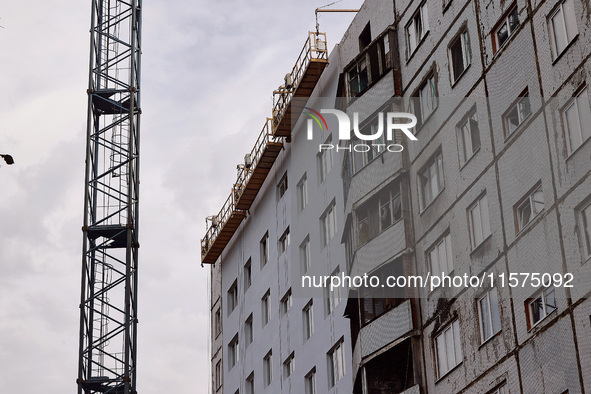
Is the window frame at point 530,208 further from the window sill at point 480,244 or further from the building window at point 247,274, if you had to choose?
the building window at point 247,274

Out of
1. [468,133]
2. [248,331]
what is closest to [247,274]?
[248,331]

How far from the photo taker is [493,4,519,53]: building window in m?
31.8

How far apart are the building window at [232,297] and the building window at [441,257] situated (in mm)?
27187

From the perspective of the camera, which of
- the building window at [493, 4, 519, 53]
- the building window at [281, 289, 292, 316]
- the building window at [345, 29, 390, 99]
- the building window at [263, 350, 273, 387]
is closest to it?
the building window at [493, 4, 519, 53]

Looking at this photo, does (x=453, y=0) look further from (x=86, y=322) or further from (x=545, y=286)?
(x=86, y=322)

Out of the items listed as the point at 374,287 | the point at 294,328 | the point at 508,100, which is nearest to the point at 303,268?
the point at 294,328

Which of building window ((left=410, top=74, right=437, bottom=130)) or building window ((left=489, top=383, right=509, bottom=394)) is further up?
building window ((left=410, top=74, right=437, bottom=130))

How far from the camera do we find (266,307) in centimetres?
5438

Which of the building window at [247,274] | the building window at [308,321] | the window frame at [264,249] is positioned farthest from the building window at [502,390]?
the building window at [247,274]

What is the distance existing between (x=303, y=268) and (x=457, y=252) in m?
16.4

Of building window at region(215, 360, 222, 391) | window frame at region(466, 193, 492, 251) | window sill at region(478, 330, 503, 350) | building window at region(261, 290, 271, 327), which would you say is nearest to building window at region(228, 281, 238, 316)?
building window at region(215, 360, 222, 391)

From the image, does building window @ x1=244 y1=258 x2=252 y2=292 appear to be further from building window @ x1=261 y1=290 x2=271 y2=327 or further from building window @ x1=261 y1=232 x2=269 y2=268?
building window @ x1=261 y1=290 x2=271 y2=327

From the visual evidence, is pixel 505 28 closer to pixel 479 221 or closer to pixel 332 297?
pixel 479 221

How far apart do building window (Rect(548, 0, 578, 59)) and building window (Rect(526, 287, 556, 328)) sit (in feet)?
23.0
